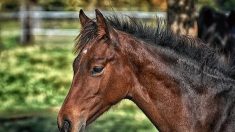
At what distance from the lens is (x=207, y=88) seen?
5695mm

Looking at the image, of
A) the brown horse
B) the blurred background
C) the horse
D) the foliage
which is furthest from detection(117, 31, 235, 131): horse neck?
the foliage

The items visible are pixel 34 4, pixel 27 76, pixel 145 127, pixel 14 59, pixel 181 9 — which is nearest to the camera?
pixel 145 127

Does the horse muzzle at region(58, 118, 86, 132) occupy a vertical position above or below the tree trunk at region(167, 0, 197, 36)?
above

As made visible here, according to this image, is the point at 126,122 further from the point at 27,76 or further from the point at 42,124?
the point at 27,76

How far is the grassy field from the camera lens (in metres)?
12.0

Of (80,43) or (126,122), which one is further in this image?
(126,122)

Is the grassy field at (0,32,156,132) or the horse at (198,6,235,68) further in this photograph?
the horse at (198,6,235,68)

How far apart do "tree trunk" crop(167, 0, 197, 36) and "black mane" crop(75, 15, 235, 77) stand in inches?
255

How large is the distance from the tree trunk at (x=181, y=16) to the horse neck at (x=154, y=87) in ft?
22.0

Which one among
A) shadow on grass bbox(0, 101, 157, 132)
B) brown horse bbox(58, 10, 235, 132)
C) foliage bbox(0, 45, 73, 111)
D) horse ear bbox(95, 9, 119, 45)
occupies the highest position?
horse ear bbox(95, 9, 119, 45)

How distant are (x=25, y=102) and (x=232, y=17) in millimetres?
4472

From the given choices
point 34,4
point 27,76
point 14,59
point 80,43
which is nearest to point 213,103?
point 80,43

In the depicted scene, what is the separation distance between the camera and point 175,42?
5809 mm

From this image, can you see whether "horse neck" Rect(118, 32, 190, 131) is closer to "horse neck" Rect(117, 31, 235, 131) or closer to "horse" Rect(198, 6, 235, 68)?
"horse neck" Rect(117, 31, 235, 131)
